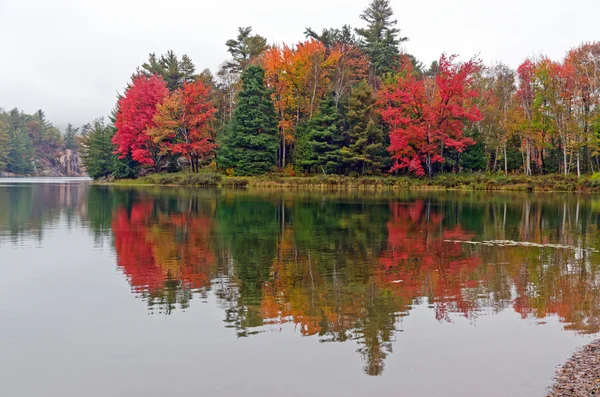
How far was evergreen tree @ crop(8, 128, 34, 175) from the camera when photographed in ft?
370

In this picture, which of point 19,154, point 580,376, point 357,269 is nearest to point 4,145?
point 19,154

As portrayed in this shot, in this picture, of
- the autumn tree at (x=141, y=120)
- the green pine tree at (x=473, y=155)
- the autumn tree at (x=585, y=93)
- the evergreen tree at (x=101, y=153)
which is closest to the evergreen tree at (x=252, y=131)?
the autumn tree at (x=141, y=120)

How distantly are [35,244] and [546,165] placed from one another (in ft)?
175

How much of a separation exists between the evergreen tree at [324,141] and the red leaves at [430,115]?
5.37 m

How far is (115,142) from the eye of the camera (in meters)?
63.8

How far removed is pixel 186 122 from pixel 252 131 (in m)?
8.05

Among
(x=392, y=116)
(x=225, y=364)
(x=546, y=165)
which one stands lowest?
(x=225, y=364)

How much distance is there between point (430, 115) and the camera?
5097cm

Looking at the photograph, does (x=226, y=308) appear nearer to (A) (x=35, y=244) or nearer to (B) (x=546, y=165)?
(A) (x=35, y=244)

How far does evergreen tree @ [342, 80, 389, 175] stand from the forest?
0.15 metres

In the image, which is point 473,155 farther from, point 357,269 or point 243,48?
point 357,269

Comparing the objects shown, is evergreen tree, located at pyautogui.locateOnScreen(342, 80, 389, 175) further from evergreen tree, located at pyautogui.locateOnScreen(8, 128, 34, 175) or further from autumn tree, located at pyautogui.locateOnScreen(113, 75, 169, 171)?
evergreen tree, located at pyautogui.locateOnScreen(8, 128, 34, 175)

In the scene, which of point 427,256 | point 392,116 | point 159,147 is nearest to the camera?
point 427,256

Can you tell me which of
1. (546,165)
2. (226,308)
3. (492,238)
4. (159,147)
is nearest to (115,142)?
(159,147)
